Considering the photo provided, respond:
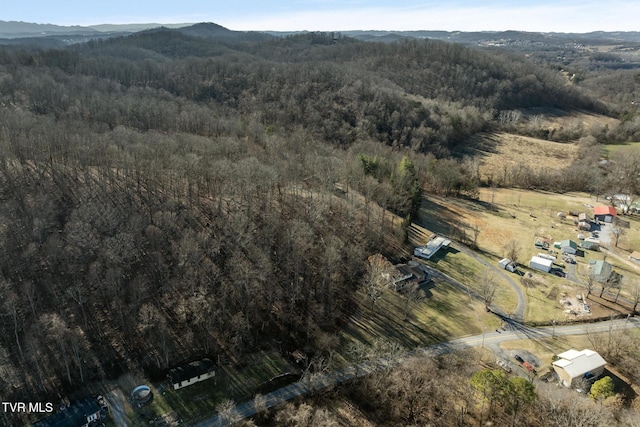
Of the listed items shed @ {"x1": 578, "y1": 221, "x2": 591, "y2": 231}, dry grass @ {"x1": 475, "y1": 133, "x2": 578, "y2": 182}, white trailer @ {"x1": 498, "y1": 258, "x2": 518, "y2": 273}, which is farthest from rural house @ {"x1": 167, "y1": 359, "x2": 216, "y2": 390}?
dry grass @ {"x1": 475, "y1": 133, "x2": 578, "y2": 182}

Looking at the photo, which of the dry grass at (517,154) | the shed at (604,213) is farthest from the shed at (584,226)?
the dry grass at (517,154)

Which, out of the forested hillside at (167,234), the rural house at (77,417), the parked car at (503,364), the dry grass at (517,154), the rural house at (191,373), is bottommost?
the dry grass at (517,154)

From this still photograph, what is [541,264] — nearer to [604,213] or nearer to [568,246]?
[568,246]

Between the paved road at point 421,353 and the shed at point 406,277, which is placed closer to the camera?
the paved road at point 421,353

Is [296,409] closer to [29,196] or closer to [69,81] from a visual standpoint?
[29,196]

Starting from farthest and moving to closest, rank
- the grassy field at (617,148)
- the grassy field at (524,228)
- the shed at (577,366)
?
the grassy field at (617,148)
the grassy field at (524,228)
the shed at (577,366)

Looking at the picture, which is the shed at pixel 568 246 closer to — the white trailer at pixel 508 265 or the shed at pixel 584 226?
the shed at pixel 584 226

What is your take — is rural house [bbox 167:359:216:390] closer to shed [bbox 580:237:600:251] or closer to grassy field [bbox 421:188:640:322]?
grassy field [bbox 421:188:640:322]
